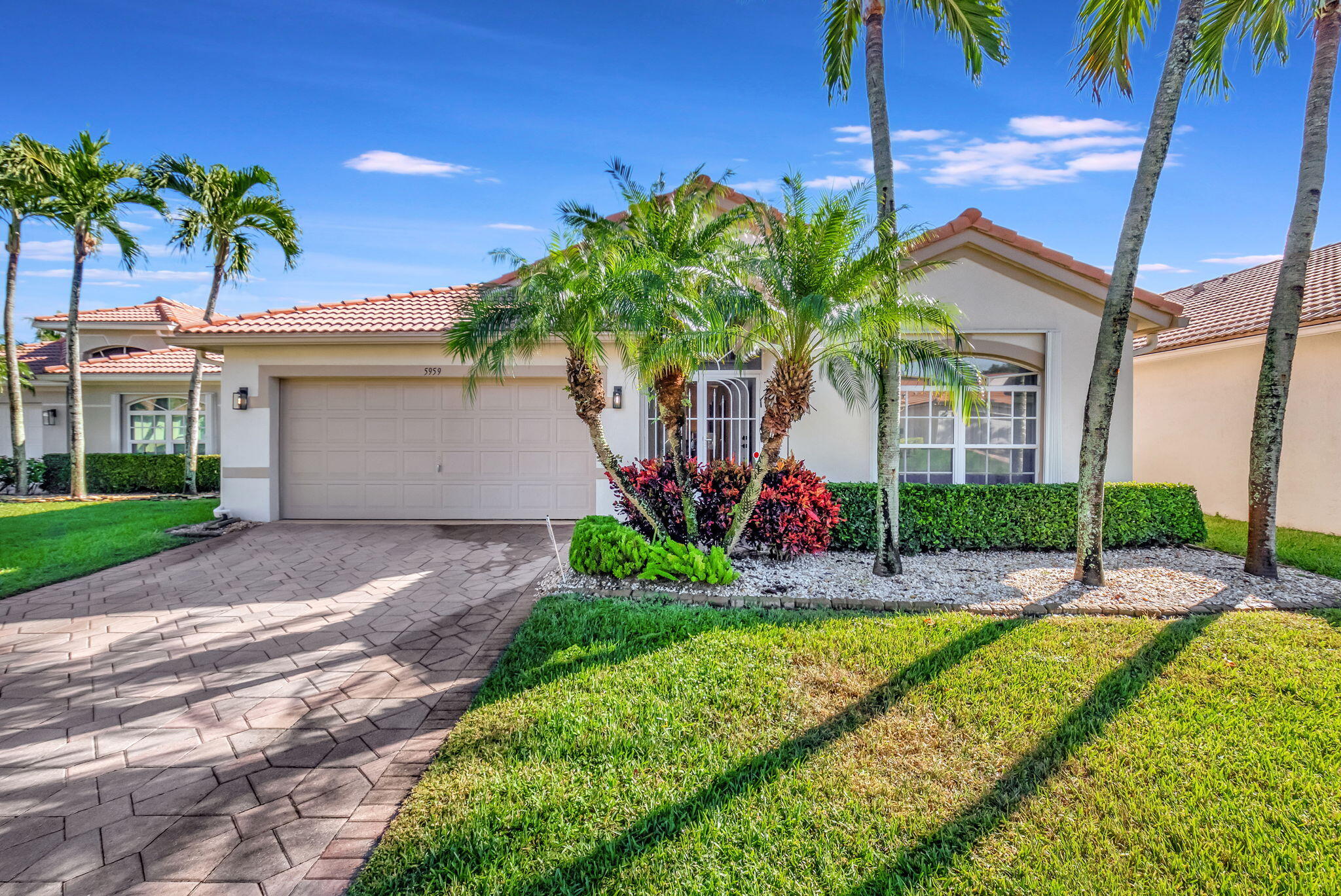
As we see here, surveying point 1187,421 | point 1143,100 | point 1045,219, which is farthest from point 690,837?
point 1187,421

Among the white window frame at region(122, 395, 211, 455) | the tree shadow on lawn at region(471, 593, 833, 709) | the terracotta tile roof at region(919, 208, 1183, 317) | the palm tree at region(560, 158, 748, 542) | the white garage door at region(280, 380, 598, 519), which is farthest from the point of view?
the white window frame at region(122, 395, 211, 455)

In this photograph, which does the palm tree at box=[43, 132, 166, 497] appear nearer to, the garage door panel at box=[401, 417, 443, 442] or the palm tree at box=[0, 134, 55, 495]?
the palm tree at box=[0, 134, 55, 495]

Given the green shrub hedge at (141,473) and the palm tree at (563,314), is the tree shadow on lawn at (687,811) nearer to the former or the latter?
the palm tree at (563,314)

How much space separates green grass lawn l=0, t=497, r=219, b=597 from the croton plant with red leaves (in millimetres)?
7178

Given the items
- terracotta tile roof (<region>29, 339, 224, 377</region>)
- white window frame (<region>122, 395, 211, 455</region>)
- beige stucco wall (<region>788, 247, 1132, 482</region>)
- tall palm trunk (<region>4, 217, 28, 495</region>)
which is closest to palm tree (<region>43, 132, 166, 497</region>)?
tall palm trunk (<region>4, 217, 28, 495</region>)

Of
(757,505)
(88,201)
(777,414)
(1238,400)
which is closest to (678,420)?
(777,414)

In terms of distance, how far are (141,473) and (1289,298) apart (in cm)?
2310

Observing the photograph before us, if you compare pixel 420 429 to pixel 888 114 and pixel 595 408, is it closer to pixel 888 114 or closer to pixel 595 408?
pixel 595 408

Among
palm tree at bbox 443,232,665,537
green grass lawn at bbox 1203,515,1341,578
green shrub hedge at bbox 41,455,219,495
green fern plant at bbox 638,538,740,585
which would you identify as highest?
palm tree at bbox 443,232,665,537

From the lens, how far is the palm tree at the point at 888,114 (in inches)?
282

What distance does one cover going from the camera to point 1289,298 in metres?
7.22

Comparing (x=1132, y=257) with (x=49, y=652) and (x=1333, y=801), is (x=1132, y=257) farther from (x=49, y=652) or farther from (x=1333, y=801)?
(x=49, y=652)

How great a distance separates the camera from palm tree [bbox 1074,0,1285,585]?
637 cm

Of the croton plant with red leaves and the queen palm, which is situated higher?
the queen palm
